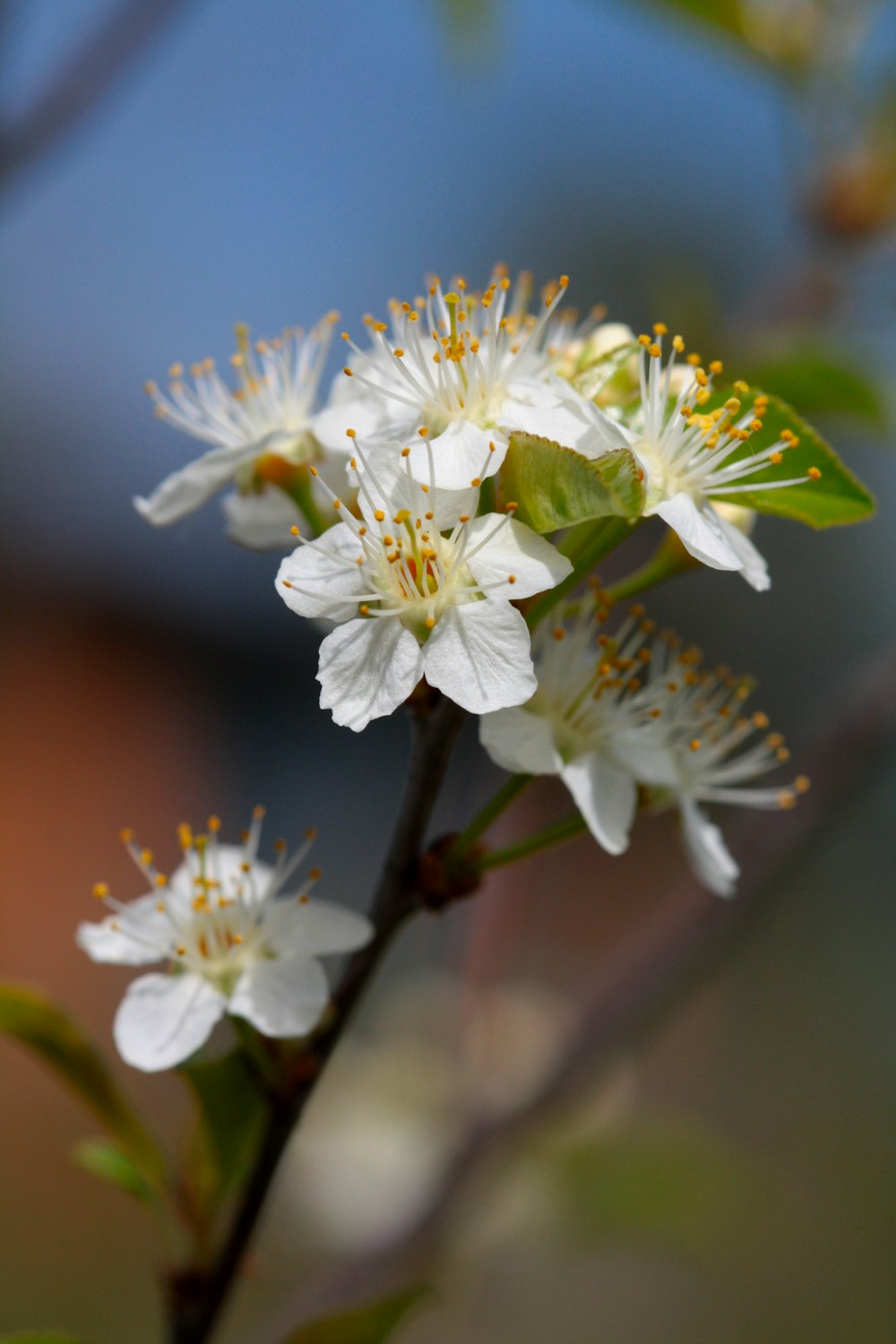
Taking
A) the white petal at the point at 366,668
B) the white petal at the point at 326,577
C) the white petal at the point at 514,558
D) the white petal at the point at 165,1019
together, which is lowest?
the white petal at the point at 165,1019

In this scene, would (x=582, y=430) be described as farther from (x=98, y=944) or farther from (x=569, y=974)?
(x=569, y=974)

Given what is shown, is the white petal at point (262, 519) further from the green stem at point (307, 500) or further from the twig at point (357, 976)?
the twig at point (357, 976)

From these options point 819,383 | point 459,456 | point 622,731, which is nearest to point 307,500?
point 459,456

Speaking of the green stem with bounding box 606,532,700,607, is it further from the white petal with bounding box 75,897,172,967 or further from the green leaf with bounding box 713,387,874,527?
the white petal with bounding box 75,897,172,967

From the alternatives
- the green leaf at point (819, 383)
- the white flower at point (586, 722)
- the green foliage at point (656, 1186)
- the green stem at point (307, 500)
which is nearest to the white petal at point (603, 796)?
the white flower at point (586, 722)

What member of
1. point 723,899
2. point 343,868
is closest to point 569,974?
point 343,868

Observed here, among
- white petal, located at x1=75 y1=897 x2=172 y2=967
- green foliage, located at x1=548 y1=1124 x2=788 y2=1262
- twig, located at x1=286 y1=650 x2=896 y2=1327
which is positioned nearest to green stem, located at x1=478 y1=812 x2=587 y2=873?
white petal, located at x1=75 y1=897 x2=172 y2=967
